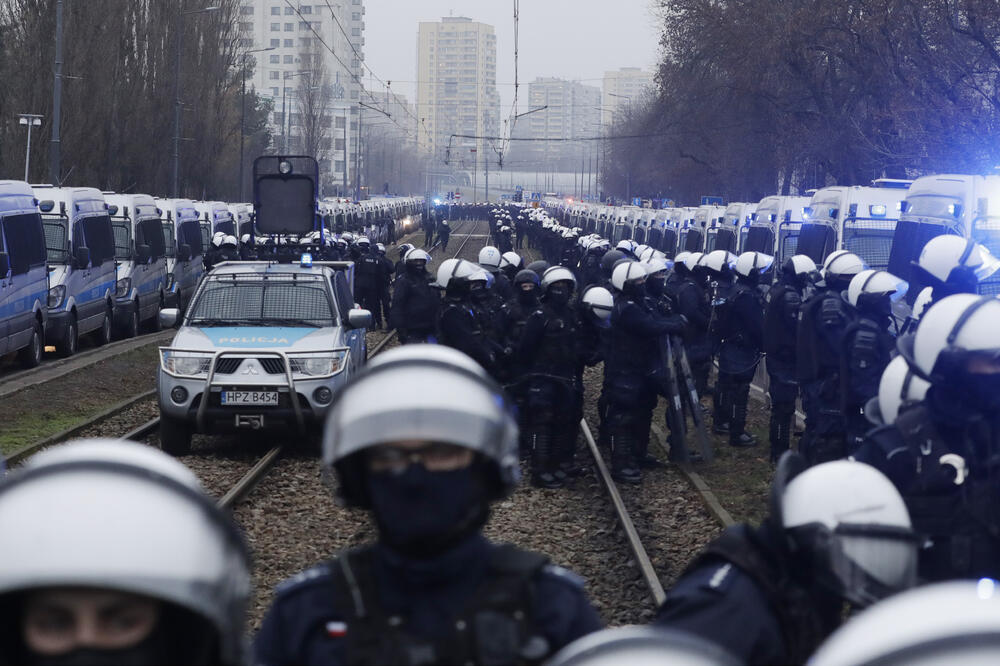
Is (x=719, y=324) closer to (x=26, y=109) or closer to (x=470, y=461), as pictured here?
(x=470, y=461)

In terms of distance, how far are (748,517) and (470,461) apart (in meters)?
8.22

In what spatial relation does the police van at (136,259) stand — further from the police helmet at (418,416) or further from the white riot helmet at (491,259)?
the police helmet at (418,416)

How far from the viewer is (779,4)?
40.2 meters

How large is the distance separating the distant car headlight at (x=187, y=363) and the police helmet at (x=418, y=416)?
9935 millimetres

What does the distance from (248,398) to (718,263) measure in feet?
16.5

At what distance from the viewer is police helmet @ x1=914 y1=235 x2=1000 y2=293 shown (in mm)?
9539

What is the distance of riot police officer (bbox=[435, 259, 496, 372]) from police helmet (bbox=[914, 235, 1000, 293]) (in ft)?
11.6

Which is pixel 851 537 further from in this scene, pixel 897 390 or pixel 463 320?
pixel 463 320

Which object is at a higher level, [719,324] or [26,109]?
[26,109]

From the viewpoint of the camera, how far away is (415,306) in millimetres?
14234

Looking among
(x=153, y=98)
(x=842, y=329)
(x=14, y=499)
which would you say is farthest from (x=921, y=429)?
(x=153, y=98)

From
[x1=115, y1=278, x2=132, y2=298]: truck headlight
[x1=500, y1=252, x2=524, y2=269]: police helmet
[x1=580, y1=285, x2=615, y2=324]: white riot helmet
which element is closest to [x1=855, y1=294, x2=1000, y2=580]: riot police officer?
[x1=580, y1=285, x2=615, y2=324]: white riot helmet

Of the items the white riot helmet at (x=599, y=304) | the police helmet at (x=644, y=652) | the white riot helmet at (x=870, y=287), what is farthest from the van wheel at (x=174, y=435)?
the police helmet at (x=644, y=652)

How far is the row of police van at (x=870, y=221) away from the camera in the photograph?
1323 cm
